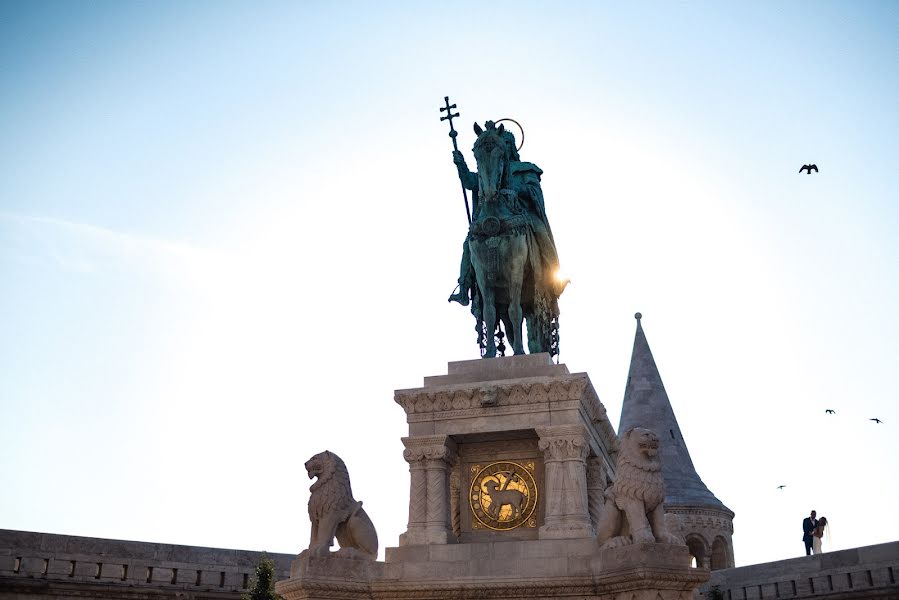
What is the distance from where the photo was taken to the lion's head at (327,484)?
1313 cm

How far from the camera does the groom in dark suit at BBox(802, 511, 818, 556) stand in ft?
78.3

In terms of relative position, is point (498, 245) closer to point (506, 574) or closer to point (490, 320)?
point (490, 320)

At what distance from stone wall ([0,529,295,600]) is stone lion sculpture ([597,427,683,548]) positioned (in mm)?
10556

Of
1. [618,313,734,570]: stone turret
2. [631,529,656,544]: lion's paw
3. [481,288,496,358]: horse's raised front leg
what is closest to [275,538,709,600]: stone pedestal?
[631,529,656,544]: lion's paw

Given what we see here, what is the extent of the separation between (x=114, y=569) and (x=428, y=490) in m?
9.61

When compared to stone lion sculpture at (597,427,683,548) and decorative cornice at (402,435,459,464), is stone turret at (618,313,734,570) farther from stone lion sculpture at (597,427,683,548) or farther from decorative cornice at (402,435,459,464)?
stone lion sculpture at (597,427,683,548)

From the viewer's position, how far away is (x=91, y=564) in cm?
1981

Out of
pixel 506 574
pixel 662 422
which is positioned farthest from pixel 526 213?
pixel 662 422

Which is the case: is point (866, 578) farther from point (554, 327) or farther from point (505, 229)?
point (505, 229)

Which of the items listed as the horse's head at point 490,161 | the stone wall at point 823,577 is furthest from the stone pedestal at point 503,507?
the stone wall at point 823,577

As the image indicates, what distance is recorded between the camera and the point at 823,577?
2116 centimetres

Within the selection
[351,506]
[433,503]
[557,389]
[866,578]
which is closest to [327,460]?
[351,506]

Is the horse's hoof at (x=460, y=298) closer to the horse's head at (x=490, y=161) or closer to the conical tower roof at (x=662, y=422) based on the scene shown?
the horse's head at (x=490, y=161)

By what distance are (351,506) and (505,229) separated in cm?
508
